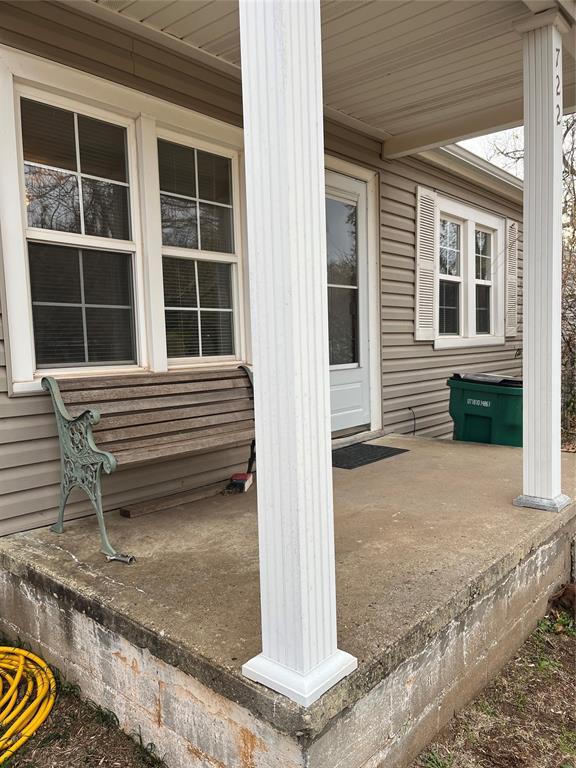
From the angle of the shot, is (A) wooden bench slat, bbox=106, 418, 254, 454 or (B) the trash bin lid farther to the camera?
(B) the trash bin lid

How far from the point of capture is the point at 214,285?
3516 millimetres

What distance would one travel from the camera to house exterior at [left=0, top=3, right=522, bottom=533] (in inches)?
104

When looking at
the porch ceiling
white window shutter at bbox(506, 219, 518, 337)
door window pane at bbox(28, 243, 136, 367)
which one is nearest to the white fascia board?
white window shutter at bbox(506, 219, 518, 337)

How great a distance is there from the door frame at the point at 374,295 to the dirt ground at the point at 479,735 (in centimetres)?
279

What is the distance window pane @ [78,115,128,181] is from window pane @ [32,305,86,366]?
2.46ft

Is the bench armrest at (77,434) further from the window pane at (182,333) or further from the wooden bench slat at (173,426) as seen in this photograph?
the window pane at (182,333)

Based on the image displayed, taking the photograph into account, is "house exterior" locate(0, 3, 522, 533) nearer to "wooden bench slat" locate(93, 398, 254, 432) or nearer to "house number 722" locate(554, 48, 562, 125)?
"wooden bench slat" locate(93, 398, 254, 432)

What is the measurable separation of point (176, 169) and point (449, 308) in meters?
3.65

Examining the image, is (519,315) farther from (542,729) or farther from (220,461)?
(542,729)

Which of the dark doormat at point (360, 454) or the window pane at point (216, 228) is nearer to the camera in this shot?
the window pane at point (216, 228)

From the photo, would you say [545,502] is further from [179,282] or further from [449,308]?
[449,308]

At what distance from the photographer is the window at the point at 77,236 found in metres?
2.70

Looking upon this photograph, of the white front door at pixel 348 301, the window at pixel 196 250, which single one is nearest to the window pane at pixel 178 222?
the window at pixel 196 250

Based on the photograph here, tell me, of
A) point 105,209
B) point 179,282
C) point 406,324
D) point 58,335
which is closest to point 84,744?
point 58,335
